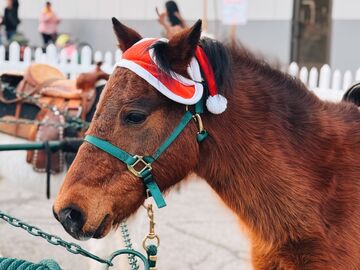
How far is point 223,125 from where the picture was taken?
2291mm

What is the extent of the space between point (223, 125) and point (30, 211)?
4.60m

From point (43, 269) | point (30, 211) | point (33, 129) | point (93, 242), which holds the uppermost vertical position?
point (43, 269)

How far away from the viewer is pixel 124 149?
216 centimetres

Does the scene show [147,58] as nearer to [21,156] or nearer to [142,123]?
[142,123]

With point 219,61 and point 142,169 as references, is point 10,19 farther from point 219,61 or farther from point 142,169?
point 142,169

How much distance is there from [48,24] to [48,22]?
0.06 metres

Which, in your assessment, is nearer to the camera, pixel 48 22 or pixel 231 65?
pixel 231 65

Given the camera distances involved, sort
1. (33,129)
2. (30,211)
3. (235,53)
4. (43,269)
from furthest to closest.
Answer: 1. (30,211)
2. (33,129)
3. (235,53)
4. (43,269)

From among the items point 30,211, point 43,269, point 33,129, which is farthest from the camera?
point 30,211

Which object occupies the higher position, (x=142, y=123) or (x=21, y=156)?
(x=142, y=123)

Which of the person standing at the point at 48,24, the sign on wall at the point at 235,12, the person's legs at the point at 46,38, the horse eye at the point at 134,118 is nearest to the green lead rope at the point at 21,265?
the horse eye at the point at 134,118

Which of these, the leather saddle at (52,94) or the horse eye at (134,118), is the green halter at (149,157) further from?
the leather saddle at (52,94)

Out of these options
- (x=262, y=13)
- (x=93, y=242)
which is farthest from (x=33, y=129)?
(x=262, y=13)

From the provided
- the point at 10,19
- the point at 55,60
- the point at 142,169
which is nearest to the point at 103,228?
the point at 142,169
